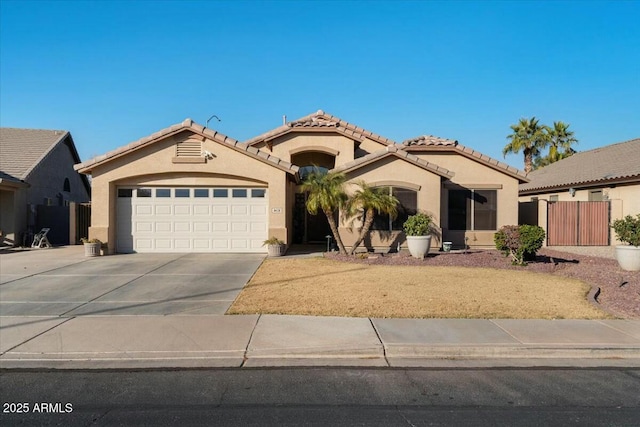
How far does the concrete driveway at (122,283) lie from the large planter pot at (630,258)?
1033 centimetres

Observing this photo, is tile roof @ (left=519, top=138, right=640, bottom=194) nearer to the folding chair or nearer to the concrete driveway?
the concrete driveway

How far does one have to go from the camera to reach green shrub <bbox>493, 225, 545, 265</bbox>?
12383mm

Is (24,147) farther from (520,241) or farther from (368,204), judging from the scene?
(520,241)

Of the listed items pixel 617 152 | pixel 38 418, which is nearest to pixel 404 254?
pixel 38 418

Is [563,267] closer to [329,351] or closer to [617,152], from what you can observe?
[329,351]

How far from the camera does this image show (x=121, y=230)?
16109 mm

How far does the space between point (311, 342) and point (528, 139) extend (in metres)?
37.2

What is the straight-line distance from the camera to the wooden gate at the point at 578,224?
17.6m

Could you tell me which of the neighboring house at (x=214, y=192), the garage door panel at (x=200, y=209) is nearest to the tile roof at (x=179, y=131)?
the neighboring house at (x=214, y=192)

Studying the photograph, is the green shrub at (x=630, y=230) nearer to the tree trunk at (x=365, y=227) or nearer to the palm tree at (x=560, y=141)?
the tree trunk at (x=365, y=227)

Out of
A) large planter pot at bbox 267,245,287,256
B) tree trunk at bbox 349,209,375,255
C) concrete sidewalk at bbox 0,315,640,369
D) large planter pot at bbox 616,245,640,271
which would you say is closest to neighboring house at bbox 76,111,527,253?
large planter pot at bbox 267,245,287,256

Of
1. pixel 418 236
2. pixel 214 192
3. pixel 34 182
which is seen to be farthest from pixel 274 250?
pixel 34 182

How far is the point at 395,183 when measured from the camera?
15930mm

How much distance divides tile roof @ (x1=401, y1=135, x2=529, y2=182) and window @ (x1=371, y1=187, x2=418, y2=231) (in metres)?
2.84
